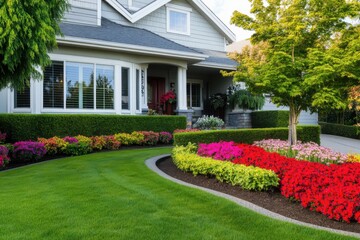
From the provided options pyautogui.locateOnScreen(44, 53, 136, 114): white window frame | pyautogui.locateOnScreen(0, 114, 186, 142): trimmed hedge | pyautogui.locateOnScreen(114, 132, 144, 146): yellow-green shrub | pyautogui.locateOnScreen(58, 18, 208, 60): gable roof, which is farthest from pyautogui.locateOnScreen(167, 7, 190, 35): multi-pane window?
pyautogui.locateOnScreen(114, 132, 144, 146): yellow-green shrub

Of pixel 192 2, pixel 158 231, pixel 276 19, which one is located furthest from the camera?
pixel 192 2

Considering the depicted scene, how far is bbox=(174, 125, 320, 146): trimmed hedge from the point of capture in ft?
30.5

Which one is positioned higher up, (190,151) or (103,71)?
(103,71)

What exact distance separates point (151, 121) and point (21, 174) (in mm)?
6363

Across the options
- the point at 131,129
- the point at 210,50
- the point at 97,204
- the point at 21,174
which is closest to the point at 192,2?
the point at 210,50

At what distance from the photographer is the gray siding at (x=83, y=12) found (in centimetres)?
1491

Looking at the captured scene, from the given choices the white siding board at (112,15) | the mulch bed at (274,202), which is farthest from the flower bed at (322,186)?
the white siding board at (112,15)

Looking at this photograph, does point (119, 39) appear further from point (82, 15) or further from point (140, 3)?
point (140, 3)

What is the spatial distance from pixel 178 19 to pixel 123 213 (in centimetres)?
1661

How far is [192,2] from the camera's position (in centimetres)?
1956

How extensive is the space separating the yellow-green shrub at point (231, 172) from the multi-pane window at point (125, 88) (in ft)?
21.8

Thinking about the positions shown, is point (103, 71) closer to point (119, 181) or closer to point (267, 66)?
point (267, 66)

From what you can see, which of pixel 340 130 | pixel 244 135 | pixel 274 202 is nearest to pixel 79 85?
pixel 244 135

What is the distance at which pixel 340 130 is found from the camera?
19.3 m
